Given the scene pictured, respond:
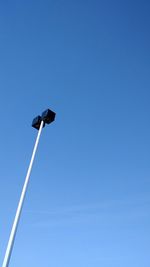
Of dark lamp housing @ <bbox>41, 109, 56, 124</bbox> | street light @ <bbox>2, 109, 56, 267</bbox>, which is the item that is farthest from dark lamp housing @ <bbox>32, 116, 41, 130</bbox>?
dark lamp housing @ <bbox>41, 109, 56, 124</bbox>

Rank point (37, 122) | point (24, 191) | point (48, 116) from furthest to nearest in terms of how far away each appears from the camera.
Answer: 1. point (37, 122)
2. point (48, 116)
3. point (24, 191)

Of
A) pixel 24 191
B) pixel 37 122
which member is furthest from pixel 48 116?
pixel 24 191

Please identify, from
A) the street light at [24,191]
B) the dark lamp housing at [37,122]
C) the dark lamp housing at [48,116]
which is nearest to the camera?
the street light at [24,191]

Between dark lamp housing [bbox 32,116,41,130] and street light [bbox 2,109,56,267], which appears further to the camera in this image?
dark lamp housing [bbox 32,116,41,130]

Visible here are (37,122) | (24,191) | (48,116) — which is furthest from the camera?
(37,122)

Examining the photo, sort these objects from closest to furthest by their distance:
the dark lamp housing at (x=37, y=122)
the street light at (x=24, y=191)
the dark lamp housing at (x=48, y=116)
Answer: the street light at (x=24, y=191)
the dark lamp housing at (x=48, y=116)
the dark lamp housing at (x=37, y=122)

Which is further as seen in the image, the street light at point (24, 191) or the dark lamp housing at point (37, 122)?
the dark lamp housing at point (37, 122)

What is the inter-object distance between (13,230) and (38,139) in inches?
144

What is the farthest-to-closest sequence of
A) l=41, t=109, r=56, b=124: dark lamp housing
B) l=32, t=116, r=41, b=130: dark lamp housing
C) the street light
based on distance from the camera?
l=32, t=116, r=41, b=130: dark lamp housing → l=41, t=109, r=56, b=124: dark lamp housing → the street light

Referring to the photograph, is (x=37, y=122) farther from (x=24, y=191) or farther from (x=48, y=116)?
(x=24, y=191)

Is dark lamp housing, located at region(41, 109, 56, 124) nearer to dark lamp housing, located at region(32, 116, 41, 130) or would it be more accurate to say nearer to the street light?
the street light

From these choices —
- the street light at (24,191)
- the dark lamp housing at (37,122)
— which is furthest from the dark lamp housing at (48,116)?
the dark lamp housing at (37,122)

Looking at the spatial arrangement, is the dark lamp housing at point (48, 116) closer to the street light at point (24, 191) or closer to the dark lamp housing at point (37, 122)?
the street light at point (24, 191)

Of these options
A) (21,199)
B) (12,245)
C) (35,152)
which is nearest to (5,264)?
(12,245)
